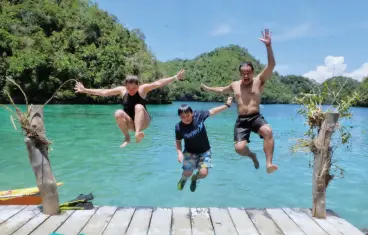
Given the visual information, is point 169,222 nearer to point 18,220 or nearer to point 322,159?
point 18,220

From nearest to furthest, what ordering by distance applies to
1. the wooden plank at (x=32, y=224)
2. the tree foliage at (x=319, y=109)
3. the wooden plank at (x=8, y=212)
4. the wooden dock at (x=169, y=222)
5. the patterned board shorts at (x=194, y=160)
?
the wooden plank at (x=32, y=224) < the wooden dock at (x=169, y=222) < the wooden plank at (x=8, y=212) < the tree foliage at (x=319, y=109) < the patterned board shorts at (x=194, y=160)

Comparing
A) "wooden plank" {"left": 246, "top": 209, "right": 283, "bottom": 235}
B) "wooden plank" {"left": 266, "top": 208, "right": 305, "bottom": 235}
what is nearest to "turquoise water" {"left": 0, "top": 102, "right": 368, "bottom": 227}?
"wooden plank" {"left": 266, "top": 208, "right": 305, "bottom": 235}

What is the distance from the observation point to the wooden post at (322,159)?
5.61 metres

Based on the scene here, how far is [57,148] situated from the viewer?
1861 centimetres

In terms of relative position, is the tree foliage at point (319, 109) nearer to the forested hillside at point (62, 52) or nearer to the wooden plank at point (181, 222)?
the wooden plank at point (181, 222)

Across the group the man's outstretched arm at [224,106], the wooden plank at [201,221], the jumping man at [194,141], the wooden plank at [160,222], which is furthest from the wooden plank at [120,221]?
the man's outstretched arm at [224,106]

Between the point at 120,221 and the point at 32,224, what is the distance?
3.93 ft

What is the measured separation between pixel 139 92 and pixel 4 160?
429 inches

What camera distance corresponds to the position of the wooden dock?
16.1ft

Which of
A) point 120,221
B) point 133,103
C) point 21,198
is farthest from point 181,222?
point 21,198

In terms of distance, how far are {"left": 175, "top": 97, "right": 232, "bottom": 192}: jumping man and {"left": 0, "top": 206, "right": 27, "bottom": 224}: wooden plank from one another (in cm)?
262

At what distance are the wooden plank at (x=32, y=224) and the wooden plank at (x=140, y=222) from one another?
4.21 ft

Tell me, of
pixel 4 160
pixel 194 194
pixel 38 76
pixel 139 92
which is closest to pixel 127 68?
pixel 38 76

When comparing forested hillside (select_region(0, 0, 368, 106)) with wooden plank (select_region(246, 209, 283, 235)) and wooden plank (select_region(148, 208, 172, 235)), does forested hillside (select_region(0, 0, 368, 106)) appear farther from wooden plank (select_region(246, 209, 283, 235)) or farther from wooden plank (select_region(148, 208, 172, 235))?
wooden plank (select_region(148, 208, 172, 235))
